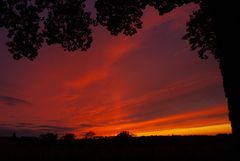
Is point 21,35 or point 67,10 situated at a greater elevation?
point 67,10

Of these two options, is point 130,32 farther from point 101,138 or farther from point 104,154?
point 101,138

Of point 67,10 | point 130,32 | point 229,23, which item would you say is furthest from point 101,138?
point 229,23

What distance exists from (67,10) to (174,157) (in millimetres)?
14065

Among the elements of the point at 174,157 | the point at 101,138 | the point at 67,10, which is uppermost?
the point at 67,10

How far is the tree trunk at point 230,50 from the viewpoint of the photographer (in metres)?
14.0

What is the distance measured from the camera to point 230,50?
46.9 feet

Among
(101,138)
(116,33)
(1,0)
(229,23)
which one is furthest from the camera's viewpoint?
(101,138)

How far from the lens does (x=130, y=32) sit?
2147 centimetres

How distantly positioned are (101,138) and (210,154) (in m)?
18.2

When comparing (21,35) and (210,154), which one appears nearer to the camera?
(21,35)

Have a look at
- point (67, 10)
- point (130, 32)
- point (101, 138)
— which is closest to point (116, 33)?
point (130, 32)

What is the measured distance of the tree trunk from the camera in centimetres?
1396

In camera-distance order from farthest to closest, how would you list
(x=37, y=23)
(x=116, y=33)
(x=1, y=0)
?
(x=116, y=33)
(x=37, y=23)
(x=1, y=0)

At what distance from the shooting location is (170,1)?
19.2 m
